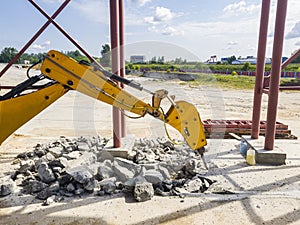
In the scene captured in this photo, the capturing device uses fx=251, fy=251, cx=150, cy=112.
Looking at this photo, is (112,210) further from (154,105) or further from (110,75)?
(110,75)

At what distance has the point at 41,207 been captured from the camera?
3342 mm

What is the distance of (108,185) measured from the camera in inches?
146

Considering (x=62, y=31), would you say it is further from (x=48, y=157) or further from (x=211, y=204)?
(x=211, y=204)

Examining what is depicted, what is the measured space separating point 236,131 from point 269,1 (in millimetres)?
3208

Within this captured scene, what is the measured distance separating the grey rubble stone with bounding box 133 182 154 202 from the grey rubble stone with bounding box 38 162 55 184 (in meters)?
1.40

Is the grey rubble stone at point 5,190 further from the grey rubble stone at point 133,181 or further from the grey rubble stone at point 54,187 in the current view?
the grey rubble stone at point 133,181

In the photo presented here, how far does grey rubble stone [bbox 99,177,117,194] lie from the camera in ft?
12.1

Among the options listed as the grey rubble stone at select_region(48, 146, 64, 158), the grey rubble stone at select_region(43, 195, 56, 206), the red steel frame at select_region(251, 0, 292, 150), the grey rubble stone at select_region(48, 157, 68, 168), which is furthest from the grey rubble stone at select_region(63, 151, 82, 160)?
the red steel frame at select_region(251, 0, 292, 150)

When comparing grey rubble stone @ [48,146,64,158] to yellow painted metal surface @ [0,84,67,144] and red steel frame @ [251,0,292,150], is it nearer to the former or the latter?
yellow painted metal surface @ [0,84,67,144]

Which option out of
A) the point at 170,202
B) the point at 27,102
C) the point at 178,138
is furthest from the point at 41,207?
the point at 178,138

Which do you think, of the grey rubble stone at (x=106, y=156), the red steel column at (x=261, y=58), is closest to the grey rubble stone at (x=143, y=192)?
the grey rubble stone at (x=106, y=156)

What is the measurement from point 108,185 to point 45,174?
1.05 meters

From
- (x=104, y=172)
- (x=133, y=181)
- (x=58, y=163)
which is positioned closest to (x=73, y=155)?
(x=58, y=163)

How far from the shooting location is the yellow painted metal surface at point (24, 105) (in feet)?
9.78
